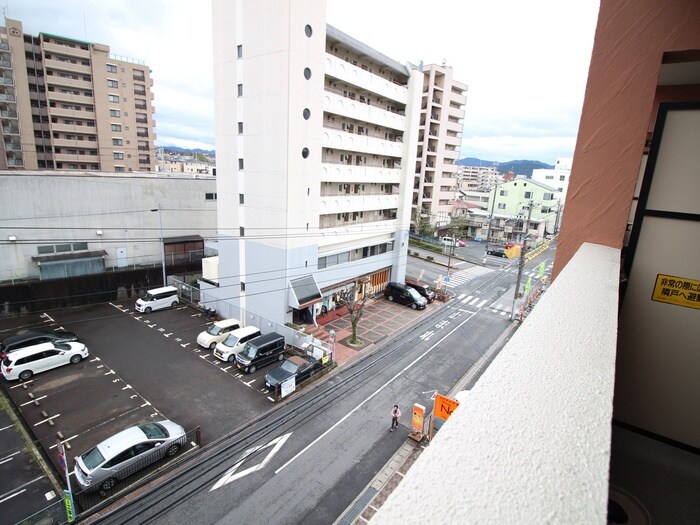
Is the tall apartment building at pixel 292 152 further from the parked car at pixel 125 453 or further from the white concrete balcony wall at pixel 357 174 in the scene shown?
the parked car at pixel 125 453

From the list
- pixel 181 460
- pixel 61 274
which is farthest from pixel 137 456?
pixel 61 274

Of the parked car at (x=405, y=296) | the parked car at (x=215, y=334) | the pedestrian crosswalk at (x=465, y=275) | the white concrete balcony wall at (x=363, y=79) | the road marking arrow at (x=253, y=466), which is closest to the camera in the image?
the road marking arrow at (x=253, y=466)

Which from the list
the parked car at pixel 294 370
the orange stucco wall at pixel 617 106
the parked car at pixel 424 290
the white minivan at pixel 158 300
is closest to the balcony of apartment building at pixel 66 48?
the white minivan at pixel 158 300

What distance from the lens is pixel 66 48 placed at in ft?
98.4

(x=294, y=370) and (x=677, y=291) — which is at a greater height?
(x=677, y=291)

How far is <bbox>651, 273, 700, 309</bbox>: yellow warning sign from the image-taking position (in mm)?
2883

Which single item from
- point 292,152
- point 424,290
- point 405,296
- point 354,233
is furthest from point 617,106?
point 424,290

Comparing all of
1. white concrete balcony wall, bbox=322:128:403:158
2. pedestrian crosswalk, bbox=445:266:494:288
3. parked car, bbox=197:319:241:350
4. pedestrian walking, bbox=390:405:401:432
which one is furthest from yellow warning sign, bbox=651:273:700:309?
pedestrian crosswalk, bbox=445:266:494:288

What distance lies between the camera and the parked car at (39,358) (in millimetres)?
12508

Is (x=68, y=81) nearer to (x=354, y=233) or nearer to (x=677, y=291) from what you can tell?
(x=354, y=233)

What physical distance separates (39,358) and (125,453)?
7111mm

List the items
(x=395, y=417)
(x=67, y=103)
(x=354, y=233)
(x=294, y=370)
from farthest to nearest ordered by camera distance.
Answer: (x=67, y=103) < (x=354, y=233) < (x=294, y=370) < (x=395, y=417)

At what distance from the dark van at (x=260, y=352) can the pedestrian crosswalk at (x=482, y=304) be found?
13.4 meters

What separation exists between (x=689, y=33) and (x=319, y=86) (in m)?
14.8
